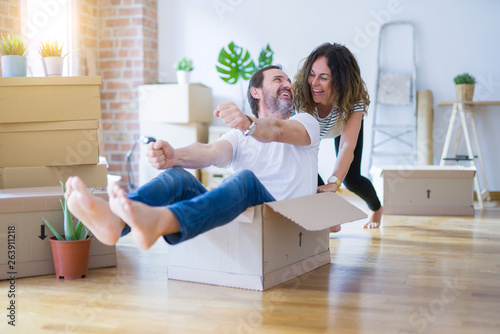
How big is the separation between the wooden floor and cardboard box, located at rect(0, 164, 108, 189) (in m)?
0.41

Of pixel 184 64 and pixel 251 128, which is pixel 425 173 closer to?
pixel 184 64

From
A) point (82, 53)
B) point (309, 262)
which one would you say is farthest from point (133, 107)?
point (309, 262)

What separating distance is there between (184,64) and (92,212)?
3.67 m

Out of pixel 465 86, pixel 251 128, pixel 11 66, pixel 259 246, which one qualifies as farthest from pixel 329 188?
pixel 465 86

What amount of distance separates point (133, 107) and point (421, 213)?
276 cm

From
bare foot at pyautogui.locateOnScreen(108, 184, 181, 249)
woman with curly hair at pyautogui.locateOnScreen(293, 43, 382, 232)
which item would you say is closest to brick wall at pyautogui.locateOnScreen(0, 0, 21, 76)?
woman with curly hair at pyautogui.locateOnScreen(293, 43, 382, 232)

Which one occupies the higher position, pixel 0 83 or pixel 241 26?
pixel 241 26

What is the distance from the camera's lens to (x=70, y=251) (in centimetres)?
220

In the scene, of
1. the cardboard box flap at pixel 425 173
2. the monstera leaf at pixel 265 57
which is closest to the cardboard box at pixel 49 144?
the cardboard box flap at pixel 425 173

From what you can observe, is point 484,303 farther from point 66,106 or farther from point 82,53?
point 82,53

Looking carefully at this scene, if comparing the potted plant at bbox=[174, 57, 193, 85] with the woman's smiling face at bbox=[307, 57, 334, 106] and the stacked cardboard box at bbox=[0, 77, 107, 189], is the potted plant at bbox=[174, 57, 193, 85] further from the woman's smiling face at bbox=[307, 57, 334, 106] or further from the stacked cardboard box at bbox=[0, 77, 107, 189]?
the woman's smiling face at bbox=[307, 57, 334, 106]

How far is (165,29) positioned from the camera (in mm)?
5582

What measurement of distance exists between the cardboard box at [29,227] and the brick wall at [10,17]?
77.9 inches

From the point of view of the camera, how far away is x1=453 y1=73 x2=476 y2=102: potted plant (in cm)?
461
